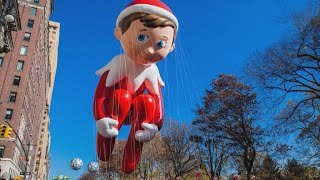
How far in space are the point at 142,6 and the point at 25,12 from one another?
138 feet

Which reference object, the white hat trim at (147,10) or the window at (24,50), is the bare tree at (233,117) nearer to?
the white hat trim at (147,10)

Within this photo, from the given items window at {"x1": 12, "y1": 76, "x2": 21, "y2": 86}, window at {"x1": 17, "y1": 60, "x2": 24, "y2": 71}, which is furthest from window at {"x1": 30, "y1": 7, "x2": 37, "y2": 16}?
window at {"x1": 12, "y1": 76, "x2": 21, "y2": 86}

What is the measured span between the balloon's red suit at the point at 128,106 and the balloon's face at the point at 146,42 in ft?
1.11

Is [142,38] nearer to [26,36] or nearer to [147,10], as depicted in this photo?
[147,10]

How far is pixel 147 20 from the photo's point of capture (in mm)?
7285

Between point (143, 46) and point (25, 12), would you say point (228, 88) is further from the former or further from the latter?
point (25, 12)

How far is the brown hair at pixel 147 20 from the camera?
23.9ft

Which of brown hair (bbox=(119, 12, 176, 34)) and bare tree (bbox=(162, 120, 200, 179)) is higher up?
bare tree (bbox=(162, 120, 200, 179))

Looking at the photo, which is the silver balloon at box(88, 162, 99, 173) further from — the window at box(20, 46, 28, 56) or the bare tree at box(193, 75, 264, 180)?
the window at box(20, 46, 28, 56)

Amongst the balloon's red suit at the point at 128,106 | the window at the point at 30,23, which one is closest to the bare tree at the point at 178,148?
the balloon's red suit at the point at 128,106

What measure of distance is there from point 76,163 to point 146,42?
582cm

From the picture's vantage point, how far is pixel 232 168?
91.4 feet

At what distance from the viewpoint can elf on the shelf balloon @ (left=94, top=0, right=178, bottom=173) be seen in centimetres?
733

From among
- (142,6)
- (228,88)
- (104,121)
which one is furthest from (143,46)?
(228,88)
